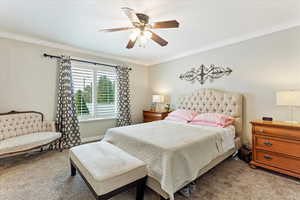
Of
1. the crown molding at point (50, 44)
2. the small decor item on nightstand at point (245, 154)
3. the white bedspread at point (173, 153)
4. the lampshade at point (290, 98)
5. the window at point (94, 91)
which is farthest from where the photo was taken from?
the window at point (94, 91)

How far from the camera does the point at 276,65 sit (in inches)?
112

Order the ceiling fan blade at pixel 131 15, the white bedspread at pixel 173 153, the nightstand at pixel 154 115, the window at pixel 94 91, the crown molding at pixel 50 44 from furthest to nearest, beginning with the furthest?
the nightstand at pixel 154 115
the window at pixel 94 91
the crown molding at pixel 50 44
the ceiling fan blade at pixel 131 15
the white bedspread at pixel 173 153

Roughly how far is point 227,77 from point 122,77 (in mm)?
3117

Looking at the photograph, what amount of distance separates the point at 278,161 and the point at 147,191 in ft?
7.25

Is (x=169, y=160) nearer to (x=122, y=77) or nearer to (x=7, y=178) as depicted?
(x=7, y=178)

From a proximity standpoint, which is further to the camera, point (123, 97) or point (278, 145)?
point (123, 97)

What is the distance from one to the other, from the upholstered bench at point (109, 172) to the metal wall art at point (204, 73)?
3.00 metres

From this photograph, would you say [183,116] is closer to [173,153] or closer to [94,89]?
[173,153]

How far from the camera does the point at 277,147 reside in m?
2.39

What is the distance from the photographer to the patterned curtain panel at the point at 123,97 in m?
4.79

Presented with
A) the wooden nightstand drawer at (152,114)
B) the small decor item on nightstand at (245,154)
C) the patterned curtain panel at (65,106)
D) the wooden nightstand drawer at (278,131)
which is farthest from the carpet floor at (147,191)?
the wooden nightstand drawer at (152,114)

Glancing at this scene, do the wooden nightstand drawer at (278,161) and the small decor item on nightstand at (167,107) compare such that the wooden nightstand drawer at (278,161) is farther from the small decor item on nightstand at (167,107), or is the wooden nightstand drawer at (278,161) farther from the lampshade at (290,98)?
the small decor item on nightstand at (167,107)

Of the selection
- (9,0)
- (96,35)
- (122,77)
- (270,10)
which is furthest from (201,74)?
(9,0)

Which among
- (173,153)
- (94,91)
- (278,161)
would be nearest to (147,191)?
(173,153)
